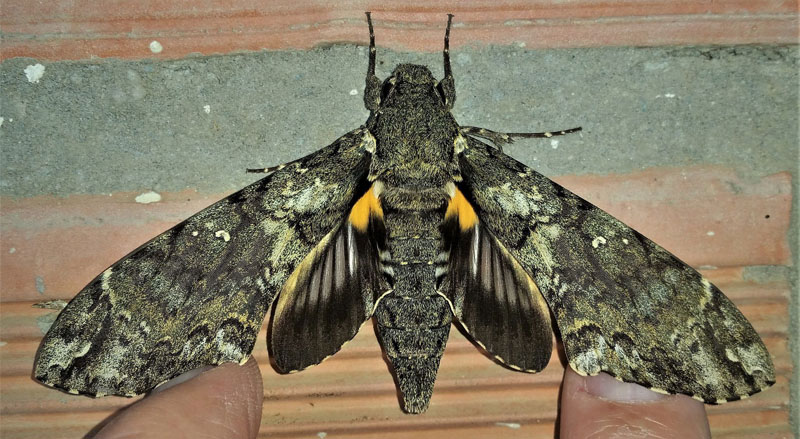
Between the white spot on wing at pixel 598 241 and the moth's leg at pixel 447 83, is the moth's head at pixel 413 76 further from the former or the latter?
the white spot on wing at pixel 598 241

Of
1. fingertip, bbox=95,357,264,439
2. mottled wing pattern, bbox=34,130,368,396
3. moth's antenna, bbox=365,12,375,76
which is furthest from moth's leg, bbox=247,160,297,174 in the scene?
fingertip, bbox=95,357,264,439

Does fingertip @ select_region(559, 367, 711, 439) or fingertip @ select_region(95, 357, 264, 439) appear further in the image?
fingertip @ select_region(559, 367, 711, 439)

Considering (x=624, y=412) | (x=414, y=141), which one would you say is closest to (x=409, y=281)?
(x=414, y=141)

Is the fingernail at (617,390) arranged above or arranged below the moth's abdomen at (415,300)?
below

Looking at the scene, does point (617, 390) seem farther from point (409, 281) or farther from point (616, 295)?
point (409, 281)

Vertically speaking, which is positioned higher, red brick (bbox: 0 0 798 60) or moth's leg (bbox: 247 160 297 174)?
red brick (bbox: 0 0 798 60)

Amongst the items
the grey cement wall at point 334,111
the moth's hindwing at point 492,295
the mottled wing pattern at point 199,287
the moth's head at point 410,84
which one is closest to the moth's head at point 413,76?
the moth's head at point 410,84

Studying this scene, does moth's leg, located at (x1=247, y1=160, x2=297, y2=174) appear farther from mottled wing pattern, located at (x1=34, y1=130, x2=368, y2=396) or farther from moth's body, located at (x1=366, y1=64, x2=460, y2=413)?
moth's body, located at (x1=366, y1=64, x2=460, y2=413)

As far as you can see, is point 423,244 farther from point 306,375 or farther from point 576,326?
point 306,375
